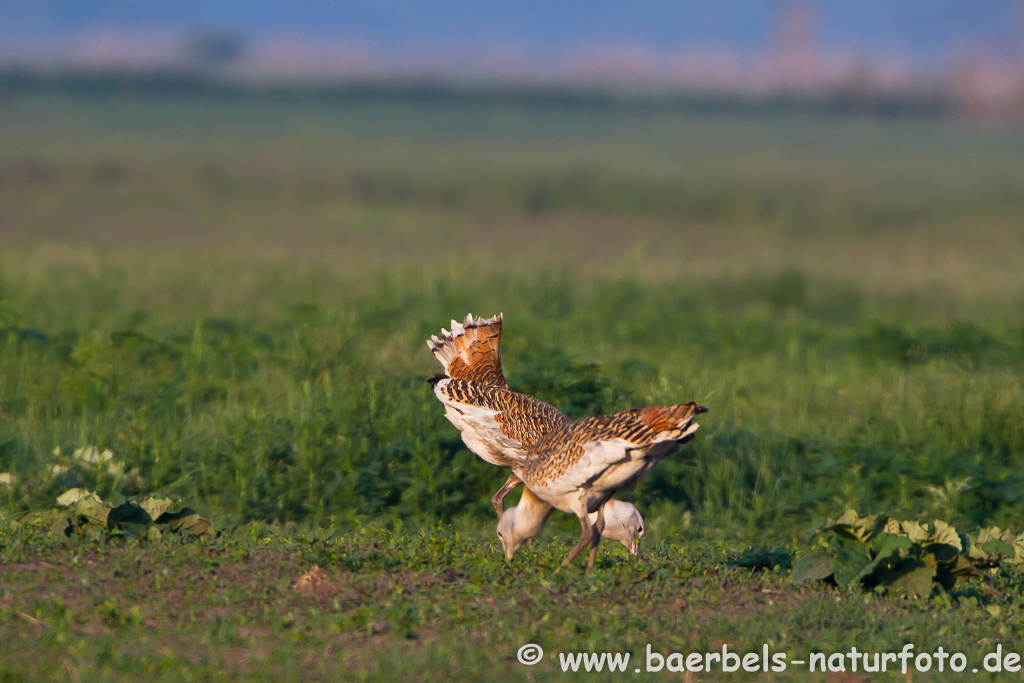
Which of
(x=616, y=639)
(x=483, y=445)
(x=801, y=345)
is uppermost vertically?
(x=483, y=445)

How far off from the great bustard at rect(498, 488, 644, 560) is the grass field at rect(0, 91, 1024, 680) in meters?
0.12

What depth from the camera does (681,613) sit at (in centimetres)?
470

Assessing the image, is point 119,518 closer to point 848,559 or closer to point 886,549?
point 848,559

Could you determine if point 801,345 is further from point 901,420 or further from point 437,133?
point 437,133

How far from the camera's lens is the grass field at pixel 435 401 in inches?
177

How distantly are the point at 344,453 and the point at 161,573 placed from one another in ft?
7.82

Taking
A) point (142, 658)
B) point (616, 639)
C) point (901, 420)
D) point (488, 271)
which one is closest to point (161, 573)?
point (142, 658)

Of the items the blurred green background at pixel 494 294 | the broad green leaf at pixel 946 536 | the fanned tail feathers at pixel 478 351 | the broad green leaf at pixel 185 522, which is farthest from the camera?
the blurred green background at pixel 494 294

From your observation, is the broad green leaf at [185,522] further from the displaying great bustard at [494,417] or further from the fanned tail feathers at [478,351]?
the fanned tail feathers at [478,351]

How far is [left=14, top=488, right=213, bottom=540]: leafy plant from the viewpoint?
5.40 metres

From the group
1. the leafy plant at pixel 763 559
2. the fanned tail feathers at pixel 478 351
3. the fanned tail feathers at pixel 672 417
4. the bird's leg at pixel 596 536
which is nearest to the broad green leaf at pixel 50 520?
the fanned tail feathers at pixel 478 351

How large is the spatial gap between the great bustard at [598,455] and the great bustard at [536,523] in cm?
11

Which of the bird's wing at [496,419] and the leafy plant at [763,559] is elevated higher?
the bird's wing at [496,419]

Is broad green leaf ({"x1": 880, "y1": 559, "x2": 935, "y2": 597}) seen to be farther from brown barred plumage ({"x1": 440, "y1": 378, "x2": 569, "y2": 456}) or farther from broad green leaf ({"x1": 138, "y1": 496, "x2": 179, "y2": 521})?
broad green leaf ({"x1": 138, "y1": 496, "x2": 179, "y2": 521})
